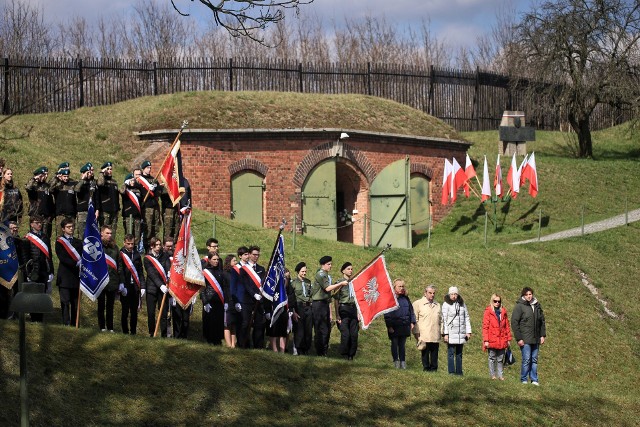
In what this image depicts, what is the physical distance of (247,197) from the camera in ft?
111

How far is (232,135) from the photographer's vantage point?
33.4 m

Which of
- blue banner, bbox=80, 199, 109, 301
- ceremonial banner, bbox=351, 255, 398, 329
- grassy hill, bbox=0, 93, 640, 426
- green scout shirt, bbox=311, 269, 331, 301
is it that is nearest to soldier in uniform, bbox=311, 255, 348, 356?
green scout shirt, bbox=311, 269, 331, 301

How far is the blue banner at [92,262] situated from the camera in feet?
56.7

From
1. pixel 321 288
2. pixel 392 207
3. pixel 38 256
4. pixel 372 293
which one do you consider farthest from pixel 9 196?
pixel 392 207

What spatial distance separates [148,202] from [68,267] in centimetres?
643

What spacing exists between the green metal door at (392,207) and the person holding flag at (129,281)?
16.0 metres

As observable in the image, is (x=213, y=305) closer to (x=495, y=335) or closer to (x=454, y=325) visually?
(x=454, y=325)

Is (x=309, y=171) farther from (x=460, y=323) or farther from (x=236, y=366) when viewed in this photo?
(x=236, y=366)

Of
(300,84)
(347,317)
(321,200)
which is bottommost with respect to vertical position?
(347,317)

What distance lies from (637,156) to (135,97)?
1887 centimetres

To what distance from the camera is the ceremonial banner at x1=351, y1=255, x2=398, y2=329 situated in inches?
754

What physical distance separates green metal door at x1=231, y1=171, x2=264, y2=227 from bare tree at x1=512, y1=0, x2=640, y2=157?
13811 mm

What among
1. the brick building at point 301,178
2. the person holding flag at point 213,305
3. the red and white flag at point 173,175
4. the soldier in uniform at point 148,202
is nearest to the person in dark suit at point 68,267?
the person holding flag at point 213,305

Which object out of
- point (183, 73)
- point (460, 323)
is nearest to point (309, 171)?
point (183, 73)
